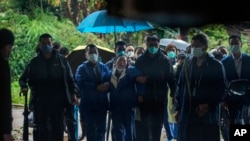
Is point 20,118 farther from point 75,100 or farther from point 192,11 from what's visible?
point 192,11

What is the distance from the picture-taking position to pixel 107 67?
3.09 metres

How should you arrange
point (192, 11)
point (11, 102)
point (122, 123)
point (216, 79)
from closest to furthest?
point (192, 11)
point (11, 102)
point (216, 79)
point (122, 123)

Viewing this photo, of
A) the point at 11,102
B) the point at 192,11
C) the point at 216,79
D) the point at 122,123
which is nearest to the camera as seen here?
the point at 192,11

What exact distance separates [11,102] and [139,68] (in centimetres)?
83

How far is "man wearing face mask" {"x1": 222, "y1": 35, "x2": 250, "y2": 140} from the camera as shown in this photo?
115 inches

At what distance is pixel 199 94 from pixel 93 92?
0.69 meters

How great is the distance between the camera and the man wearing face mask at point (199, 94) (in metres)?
2.91

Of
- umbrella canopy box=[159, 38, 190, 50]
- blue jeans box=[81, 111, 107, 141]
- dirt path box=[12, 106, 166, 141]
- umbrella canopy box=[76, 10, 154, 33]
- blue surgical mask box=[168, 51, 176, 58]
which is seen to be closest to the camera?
umbrella canopy box=[76, 10, 154, 33]

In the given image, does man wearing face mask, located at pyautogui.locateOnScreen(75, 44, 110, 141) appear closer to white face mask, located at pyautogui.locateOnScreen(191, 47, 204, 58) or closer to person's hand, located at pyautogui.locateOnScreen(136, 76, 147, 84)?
person's hand, located at pyautogui.locateOnScreen(136, 76, 147, 84)

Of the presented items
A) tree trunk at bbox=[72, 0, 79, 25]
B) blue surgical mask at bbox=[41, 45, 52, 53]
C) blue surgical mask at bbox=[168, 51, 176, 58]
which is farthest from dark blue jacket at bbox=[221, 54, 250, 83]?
blue surgical mask at bbox=[41, 45, 52, 53]

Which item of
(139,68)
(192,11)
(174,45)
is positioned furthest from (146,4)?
(139,68)

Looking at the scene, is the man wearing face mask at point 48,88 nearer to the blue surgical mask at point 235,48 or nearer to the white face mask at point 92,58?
the white face mask at point 92,58

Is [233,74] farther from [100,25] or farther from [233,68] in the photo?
[100,25]

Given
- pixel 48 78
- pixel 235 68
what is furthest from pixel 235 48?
pixel 48 78
